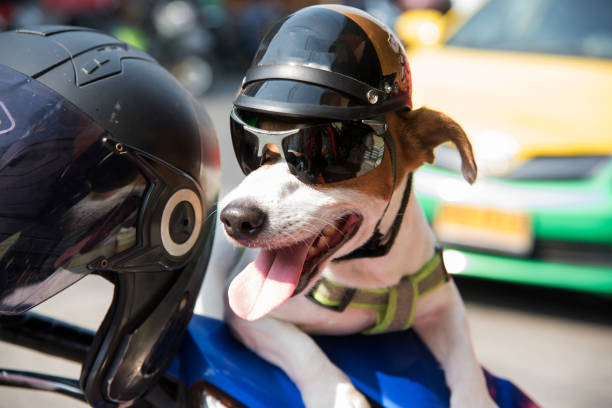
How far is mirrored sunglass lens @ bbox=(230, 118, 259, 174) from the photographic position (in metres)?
1.34

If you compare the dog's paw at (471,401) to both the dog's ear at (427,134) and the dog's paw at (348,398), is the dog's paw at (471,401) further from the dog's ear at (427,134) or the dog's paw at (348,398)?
the dog's ear at (427,134)

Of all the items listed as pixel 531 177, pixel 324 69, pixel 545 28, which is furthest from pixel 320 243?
pixel 545 28

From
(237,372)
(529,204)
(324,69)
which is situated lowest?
(529,204)

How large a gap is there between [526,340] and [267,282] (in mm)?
2569

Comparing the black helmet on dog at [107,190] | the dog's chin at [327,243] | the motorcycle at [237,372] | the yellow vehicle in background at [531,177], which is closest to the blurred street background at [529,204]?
the yellow vehicle in background at [531,177]

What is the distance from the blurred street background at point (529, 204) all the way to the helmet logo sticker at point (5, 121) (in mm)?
1983

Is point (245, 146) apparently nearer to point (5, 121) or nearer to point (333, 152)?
point (333, 152)

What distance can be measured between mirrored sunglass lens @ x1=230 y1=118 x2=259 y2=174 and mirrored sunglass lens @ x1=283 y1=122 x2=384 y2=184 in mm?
84

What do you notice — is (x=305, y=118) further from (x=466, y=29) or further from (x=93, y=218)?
(x=466, y=29)

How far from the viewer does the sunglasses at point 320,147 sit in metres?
1.26

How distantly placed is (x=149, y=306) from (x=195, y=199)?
243 millimetres

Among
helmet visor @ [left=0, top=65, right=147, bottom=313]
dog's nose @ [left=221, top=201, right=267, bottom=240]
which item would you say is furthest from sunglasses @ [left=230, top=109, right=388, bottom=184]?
helmet visor @ [left=0, top=65, right=147, bottom=313]

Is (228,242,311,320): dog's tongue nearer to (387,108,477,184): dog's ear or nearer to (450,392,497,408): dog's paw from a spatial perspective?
(387,108,477,184): dog's ear

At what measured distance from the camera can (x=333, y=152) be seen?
1.28 meters
